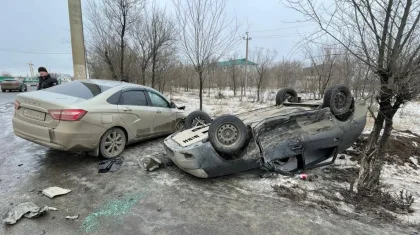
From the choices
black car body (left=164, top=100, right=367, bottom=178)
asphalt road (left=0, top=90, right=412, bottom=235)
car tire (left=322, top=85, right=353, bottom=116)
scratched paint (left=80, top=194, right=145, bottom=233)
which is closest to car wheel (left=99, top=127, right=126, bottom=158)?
asphalt road (left=0, top=90, right=412, bottom=235)

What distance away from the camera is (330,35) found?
4059 millimetres

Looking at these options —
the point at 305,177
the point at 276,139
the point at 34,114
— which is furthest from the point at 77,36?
the point at 305,177

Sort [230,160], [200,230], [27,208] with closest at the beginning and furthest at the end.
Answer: [200,230], [27,208], [230,160]

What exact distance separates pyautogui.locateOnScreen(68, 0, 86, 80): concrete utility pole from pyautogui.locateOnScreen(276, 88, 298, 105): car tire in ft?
22.2

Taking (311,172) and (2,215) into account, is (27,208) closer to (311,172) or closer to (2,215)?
(2,215)

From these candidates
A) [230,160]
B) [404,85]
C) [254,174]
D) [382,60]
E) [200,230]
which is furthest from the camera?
[254,174]

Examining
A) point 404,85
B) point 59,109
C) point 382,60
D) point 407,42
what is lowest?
point 59,109

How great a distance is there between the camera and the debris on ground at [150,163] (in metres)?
4.58

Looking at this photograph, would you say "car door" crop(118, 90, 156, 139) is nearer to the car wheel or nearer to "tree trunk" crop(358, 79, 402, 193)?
the car wheel

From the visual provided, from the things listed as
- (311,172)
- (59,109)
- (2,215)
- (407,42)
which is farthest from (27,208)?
(407,42)

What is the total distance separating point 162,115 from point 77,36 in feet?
15.9

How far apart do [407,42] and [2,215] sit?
5.77 m

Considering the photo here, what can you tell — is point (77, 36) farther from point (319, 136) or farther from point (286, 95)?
point (319, 136)

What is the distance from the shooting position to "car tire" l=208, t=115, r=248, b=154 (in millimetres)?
4004
